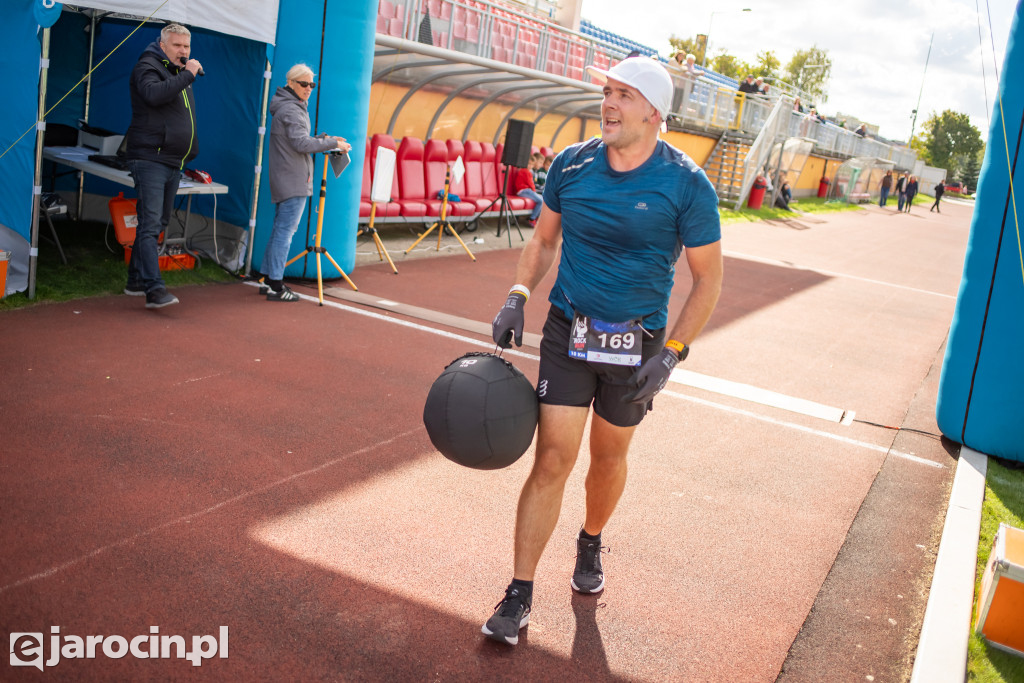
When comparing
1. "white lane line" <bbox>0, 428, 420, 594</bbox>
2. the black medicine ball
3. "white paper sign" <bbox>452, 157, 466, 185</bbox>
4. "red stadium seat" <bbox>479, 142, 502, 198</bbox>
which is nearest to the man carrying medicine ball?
the black medicine ball

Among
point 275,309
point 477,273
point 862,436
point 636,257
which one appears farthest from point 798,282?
point 636,257

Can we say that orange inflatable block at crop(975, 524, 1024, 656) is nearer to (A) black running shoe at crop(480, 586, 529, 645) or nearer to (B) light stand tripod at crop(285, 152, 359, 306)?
(A) black running shoe at crop(480, 586, 529, 645)

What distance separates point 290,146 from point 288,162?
0.15 m

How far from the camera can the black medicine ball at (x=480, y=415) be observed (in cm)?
320

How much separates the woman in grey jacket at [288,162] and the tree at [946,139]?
106m

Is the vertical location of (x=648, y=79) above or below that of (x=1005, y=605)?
above

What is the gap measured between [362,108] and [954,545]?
7.08 m

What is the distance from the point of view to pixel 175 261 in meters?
9.16

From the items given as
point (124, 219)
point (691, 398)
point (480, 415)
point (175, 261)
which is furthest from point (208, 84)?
point (480, 415)

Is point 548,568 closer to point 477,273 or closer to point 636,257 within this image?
point 636,257

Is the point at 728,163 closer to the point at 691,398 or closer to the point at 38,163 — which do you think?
the point at 691,398

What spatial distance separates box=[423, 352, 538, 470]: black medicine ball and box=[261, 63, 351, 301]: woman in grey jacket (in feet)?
18.4

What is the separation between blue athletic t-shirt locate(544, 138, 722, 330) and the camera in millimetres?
3229

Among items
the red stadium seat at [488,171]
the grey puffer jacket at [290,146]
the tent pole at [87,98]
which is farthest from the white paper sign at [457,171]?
the tent pole at [87,98]
